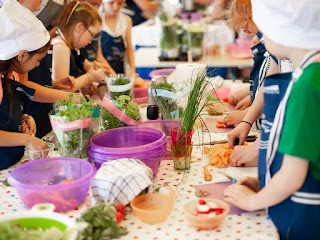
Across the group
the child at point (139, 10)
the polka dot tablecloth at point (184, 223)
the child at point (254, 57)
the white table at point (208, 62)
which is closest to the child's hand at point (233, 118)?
the child at point (254, 57)

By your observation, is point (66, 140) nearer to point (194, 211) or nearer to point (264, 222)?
point (194, 211)

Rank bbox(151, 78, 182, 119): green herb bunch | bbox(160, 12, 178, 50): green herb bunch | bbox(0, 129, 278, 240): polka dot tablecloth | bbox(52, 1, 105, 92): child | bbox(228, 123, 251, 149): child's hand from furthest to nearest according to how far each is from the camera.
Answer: bbox(160, 12, 178, 50): green herb bunch → bbox(52, 1, 105, 92): child → bbox(151, 78, 182, 119): green herb bunch → bbox(228, 123, 251, 149): child's hand → bbox(0, 129, 278, 240): polka dot tablecloth

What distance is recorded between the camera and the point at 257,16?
131 centimetres

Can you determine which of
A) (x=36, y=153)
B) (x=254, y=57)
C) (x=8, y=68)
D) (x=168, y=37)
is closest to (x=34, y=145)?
(x=36, y=153)

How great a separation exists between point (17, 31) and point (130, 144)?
538 mm

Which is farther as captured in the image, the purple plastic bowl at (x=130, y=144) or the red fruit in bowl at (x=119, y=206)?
the purple plastic bowl at (x=130, y=144)

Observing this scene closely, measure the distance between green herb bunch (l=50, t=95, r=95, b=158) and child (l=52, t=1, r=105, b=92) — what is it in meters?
0.93

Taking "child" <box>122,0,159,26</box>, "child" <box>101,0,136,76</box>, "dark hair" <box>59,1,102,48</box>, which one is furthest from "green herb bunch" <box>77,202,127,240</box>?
"child" <box>122,0,159,26</box>

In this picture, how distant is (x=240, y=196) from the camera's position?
1.34 metres

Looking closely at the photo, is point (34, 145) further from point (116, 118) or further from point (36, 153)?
point (116, 118)

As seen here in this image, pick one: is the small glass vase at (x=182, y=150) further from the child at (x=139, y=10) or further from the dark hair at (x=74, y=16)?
the child at (x=139, y=10)

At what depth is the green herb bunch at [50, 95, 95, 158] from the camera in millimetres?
1569

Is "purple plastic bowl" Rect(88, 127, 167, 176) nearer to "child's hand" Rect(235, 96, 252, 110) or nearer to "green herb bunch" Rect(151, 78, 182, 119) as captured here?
"green herb bunch" Rect(151, 78, 182, 119)

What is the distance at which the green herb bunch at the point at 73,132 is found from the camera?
157 cm
